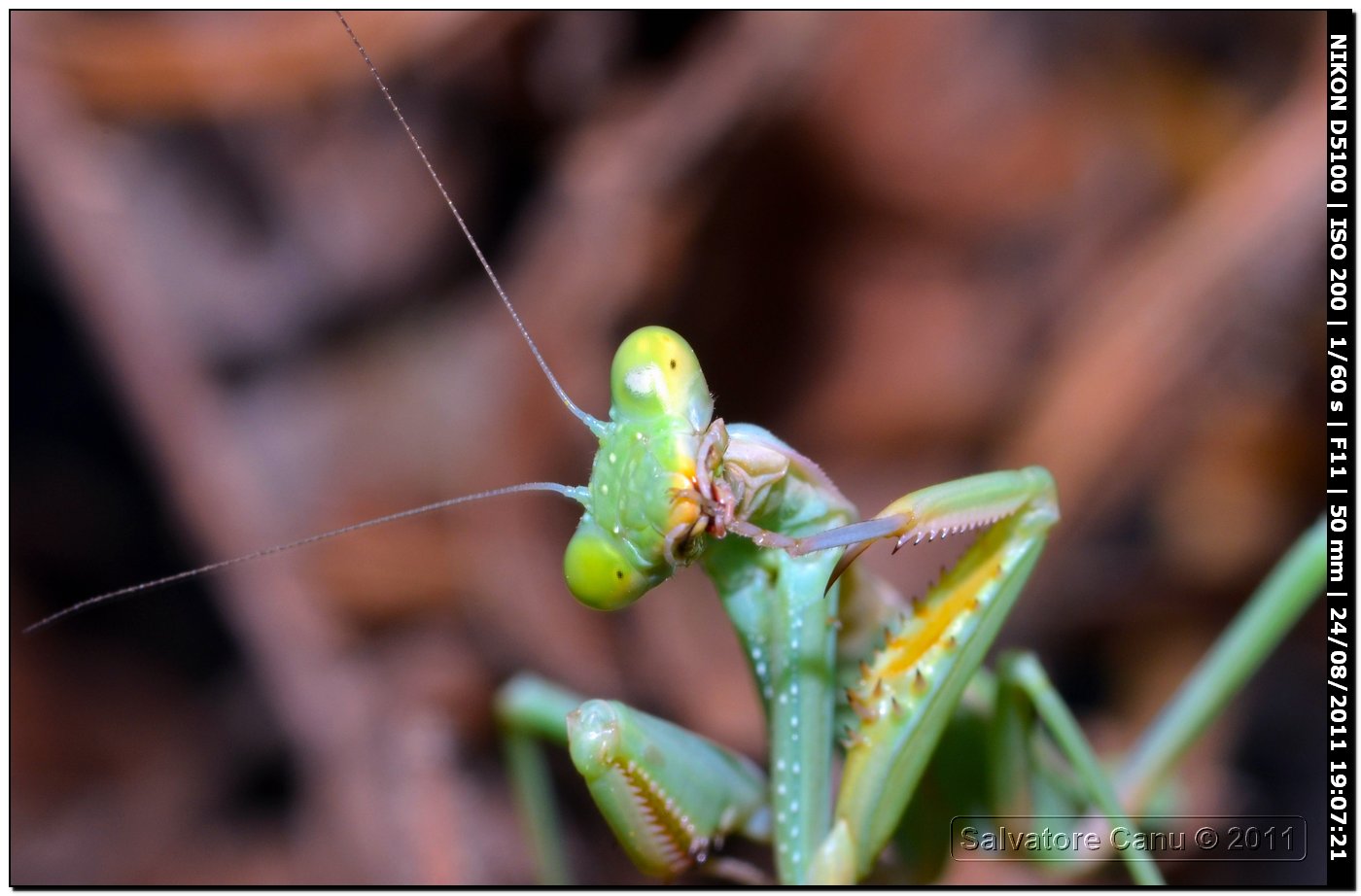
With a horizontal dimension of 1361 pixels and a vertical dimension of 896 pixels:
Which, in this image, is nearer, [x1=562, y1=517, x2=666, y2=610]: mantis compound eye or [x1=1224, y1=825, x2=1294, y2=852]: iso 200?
[x1=562, y1=517, x2=666, y2=610]: mantis compound eye

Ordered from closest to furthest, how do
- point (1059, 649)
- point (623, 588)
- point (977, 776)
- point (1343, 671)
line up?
point (623, 588)
point (1343, 671)
point (977, 776)
point (1059, 649)

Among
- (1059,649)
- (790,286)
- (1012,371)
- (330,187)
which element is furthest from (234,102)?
(1059,649)

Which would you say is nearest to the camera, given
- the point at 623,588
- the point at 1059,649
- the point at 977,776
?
the point at 623,588

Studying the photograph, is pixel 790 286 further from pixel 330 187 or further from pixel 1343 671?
pixel 1343 671

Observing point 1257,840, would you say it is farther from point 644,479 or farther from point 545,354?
point 545,354

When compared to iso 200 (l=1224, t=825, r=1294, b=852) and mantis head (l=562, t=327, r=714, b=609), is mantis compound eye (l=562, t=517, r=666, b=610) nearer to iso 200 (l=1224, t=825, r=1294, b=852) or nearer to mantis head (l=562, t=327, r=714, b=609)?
mantis head (l=562, t=327, r=714, b=609)

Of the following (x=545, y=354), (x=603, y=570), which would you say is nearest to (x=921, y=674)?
(x=603, y=570)

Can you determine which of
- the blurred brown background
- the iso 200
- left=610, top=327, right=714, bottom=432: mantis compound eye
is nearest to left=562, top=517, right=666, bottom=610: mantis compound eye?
left=610, top=327, right=714, bottom=432: mantis compound eye

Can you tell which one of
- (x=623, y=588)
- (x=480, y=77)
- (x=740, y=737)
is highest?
(x=480, y=77)
